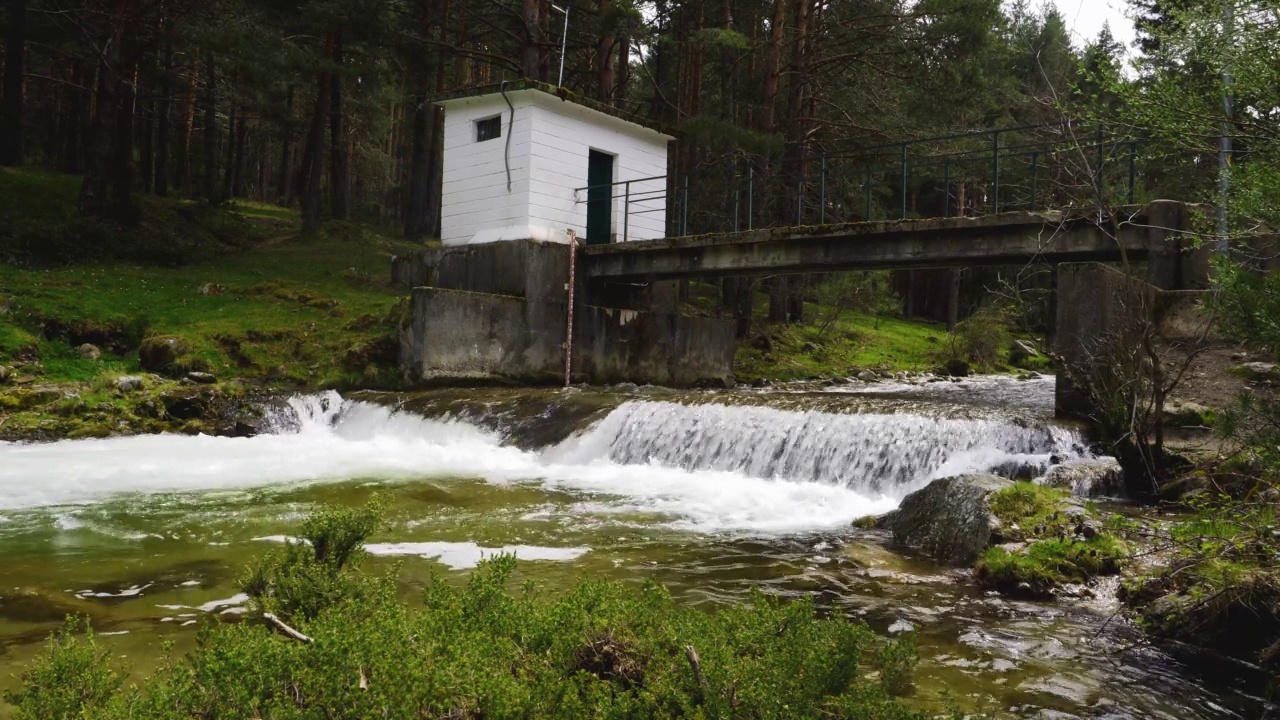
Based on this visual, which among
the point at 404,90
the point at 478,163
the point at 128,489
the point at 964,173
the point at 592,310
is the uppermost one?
the point at 404,90

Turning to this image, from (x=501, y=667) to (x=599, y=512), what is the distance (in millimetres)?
5768

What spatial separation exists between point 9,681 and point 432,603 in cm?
216

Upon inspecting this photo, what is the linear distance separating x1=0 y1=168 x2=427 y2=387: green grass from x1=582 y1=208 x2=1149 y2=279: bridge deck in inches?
214

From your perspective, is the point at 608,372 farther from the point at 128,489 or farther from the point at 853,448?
the point at 128,489

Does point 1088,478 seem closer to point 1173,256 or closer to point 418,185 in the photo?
point 1173,256

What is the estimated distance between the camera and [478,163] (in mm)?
19328

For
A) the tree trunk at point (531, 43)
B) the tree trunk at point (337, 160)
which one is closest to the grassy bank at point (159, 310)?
the tree trunk at point (531, 43)

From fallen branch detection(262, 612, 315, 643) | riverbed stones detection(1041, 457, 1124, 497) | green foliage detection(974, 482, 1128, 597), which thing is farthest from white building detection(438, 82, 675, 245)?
fallen branch detection(262, 612, 315, 643)

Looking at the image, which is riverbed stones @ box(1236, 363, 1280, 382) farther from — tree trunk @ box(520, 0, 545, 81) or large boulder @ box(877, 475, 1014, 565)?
tree trunk @ box(520, 0, 545, 81)

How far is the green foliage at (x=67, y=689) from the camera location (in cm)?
308

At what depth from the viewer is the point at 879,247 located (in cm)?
1562

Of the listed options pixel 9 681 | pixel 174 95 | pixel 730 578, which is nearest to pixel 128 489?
pixel 9 681

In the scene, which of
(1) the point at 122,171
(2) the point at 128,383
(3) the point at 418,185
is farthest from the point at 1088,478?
(3) the point at 418,185

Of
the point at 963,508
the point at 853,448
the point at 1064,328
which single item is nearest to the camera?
the point at 963,508
